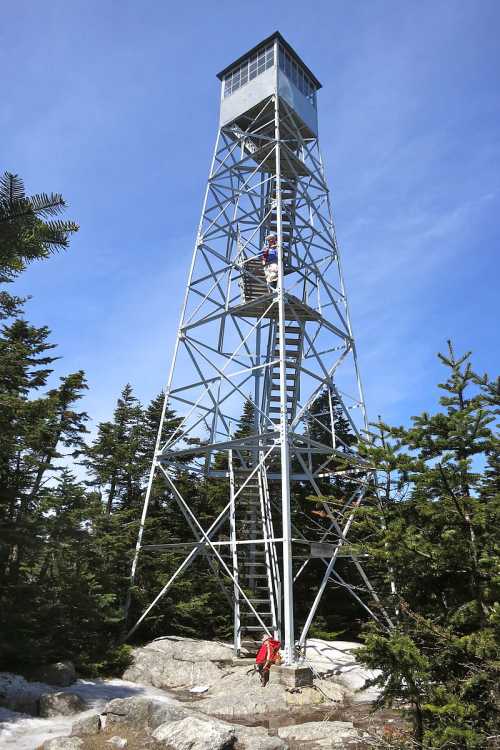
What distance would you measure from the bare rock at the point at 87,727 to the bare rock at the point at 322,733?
2702 mm

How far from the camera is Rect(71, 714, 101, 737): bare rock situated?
7.96 m

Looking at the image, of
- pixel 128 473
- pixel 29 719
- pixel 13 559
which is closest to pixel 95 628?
pixel 13 559

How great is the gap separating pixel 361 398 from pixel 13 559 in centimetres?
1005

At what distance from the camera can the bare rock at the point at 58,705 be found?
30.5ft

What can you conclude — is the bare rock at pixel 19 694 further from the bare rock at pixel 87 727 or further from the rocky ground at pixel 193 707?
the bare rock at pixel 87 727

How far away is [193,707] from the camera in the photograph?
10000 millimetres

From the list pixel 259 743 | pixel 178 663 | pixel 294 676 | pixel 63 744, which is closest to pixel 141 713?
pixel 63 744

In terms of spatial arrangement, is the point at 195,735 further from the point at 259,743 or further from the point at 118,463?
the point at 118,463

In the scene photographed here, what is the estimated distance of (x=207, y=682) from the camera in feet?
40.7

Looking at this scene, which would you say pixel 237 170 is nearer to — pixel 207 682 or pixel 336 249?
pixel 336 249

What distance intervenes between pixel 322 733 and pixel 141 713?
2.69 meters

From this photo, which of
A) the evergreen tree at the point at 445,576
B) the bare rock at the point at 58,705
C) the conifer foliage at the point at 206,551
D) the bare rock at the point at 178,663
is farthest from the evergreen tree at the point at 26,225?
the bare rock at the point at 178,663

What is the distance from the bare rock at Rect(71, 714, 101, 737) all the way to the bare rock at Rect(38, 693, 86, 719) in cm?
126

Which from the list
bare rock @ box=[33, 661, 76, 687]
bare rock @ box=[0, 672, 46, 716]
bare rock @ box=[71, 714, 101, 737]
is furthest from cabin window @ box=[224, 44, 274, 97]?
bare rock @ box=[71, 714, 101, 737]
